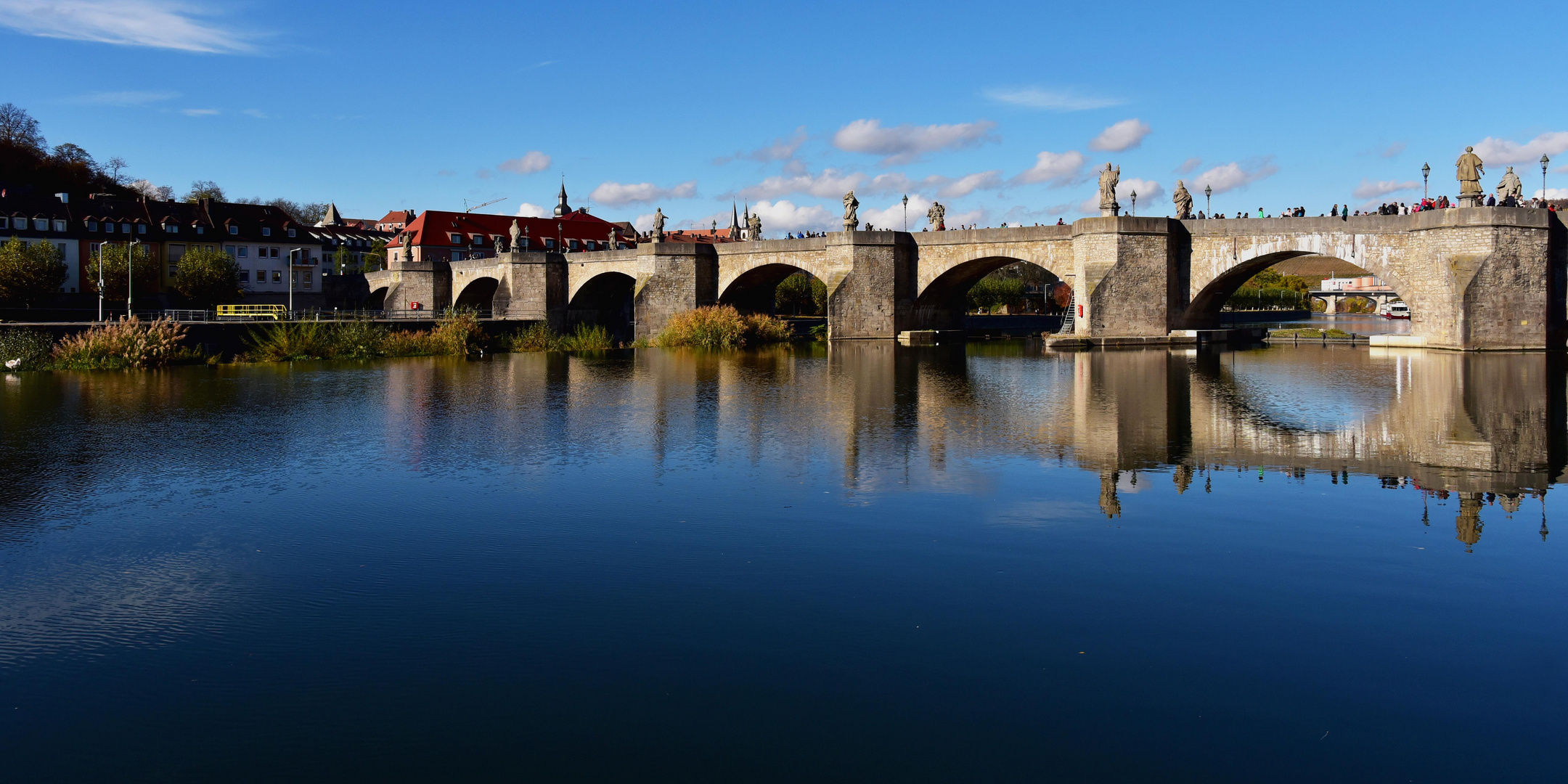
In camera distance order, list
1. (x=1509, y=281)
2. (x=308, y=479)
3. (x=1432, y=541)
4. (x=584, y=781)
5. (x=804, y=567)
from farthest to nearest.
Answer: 1. (x=1509, y=281)
2. (x=308, y=479)
3. (x=1432, y=541)
4. (x=804, y=567)
5. (x=584, y=781)

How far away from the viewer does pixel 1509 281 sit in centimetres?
3177

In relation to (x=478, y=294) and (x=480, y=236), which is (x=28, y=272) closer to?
(x=478, y=294)

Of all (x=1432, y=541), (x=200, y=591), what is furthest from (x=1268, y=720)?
(x=200, y=591)

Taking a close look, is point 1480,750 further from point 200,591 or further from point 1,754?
point 200,591

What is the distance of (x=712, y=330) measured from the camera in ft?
140

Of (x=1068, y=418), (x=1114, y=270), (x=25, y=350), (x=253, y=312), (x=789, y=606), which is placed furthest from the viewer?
(x=253, y=312)

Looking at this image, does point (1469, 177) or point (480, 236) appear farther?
point (480, 236)

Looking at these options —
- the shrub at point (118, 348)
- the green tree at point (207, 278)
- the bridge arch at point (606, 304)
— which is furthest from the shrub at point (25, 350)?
the green tree at point (207, 278)

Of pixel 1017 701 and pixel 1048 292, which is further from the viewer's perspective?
pixel 1048 292

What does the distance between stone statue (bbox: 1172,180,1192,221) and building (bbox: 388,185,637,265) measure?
6160 cm

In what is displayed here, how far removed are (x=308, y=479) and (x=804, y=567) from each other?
6.67m

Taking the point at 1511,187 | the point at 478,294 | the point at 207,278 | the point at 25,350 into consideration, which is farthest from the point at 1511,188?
the point at 207,278

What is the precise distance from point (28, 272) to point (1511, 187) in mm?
68997

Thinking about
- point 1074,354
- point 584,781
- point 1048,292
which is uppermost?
point 1048,292
